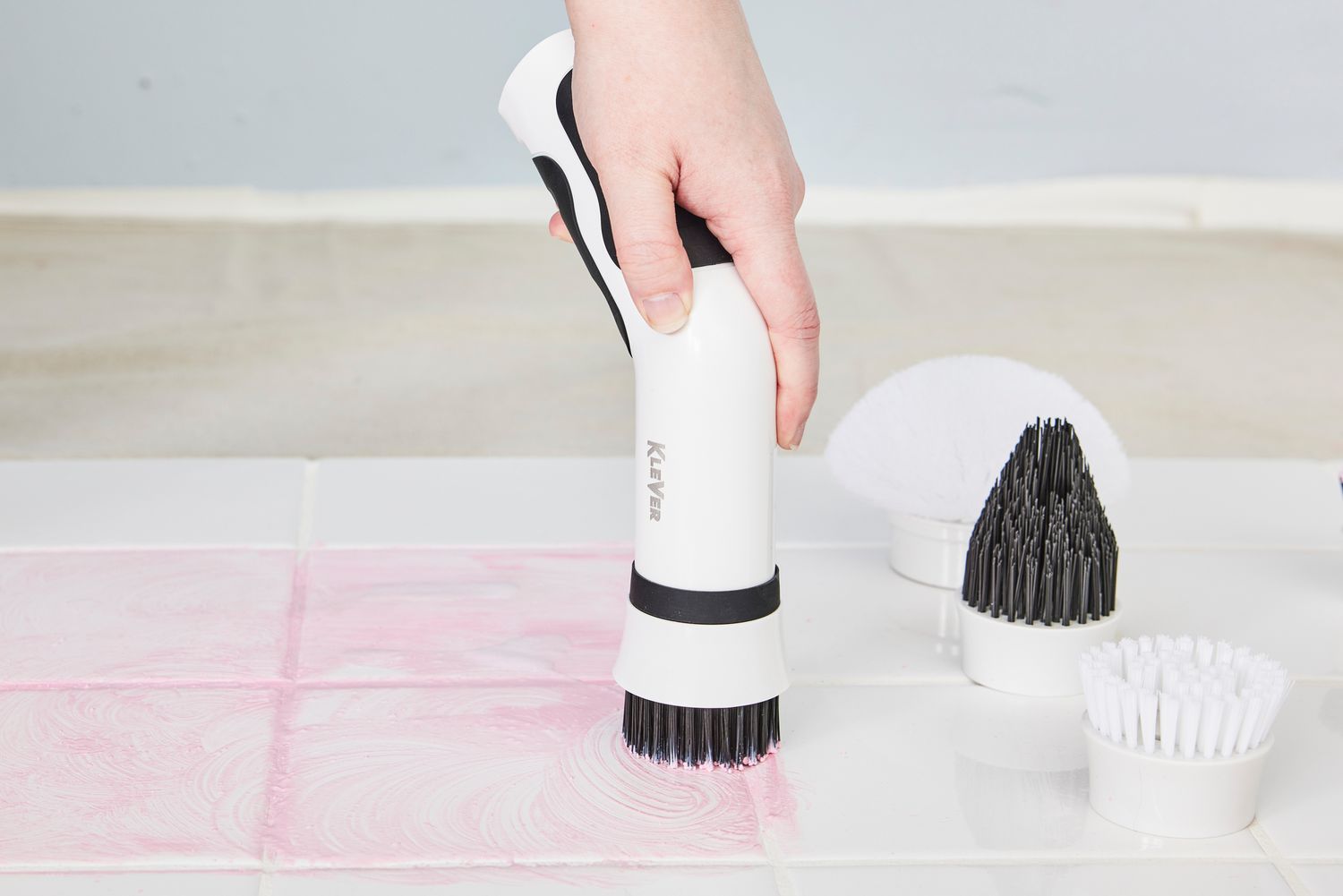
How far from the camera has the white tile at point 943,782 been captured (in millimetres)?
577

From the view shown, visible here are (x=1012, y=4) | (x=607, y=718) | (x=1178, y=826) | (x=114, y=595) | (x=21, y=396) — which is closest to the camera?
(x=1178, y=826)

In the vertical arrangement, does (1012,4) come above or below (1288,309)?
above

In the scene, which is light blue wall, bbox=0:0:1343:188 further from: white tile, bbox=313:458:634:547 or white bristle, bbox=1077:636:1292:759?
white bristle, bbox=1077:636:1292:759

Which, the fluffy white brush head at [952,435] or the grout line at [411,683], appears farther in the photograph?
the fluffy white brush head at [952,435]

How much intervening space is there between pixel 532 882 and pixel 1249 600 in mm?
512

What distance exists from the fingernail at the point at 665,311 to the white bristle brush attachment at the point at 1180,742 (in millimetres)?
226

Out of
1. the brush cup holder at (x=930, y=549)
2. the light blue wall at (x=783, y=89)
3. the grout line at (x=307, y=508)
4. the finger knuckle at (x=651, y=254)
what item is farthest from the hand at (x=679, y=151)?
the light blue wall at (x=783, y=89)

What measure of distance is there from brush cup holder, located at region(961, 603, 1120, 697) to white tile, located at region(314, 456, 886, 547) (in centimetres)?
22

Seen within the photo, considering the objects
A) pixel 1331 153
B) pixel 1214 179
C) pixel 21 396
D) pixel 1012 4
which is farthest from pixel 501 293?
pixel 1331 153

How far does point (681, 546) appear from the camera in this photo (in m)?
0.58

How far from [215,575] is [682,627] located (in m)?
0.39

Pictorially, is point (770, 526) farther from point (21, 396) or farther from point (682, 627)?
point (21, 396)

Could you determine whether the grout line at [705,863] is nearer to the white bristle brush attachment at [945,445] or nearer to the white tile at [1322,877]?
the white tile at [1322,877]

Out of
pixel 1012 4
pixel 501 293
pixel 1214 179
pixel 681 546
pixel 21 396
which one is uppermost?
pixel 1012 4
